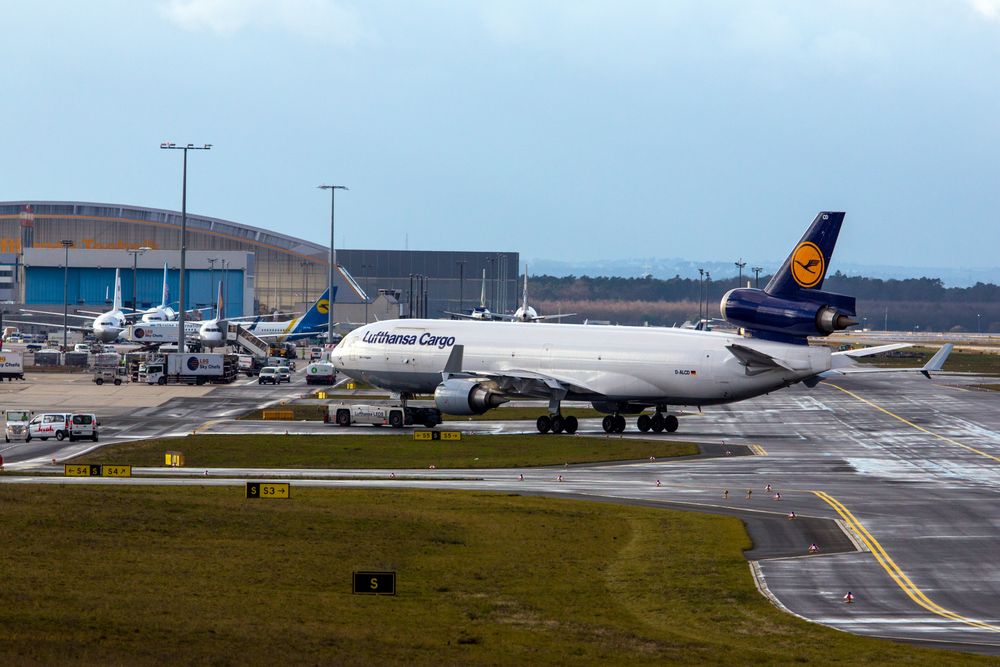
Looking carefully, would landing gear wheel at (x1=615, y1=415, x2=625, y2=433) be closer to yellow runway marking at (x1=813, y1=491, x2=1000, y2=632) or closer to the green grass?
the green grass

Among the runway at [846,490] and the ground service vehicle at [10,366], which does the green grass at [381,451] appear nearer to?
the runway at [846,490]

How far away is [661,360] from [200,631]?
48.7m

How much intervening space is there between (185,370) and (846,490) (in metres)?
74.6

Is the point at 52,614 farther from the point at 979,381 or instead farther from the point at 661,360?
the point at 979,381

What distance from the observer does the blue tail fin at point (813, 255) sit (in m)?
65.3

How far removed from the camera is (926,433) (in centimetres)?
7806

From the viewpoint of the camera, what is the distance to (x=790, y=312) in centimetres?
6656

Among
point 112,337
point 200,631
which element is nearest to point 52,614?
point 200,631

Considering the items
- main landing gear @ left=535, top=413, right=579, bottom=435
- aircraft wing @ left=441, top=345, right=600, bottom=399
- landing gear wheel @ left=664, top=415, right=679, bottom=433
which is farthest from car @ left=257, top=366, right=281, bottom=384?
landing gear wheel @ left=664, top=415, right=679, bottom=433

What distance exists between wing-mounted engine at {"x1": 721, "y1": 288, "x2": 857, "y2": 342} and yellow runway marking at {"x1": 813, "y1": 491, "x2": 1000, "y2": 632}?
18559 millimetres

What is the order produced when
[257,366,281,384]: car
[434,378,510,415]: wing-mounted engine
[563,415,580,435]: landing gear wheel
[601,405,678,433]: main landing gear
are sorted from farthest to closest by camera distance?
[257,366,281,384]: car
[601,405,678,433]: main landing gear
[563,415,580,435]: landing gear wheel
[434,378,510,415]: wing-mounted engine

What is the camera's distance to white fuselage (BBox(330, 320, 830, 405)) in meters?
69.8

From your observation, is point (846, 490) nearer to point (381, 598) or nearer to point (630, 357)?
point (630, 357)

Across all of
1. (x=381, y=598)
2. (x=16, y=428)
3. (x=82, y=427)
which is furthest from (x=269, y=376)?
(x=381, y=598)
